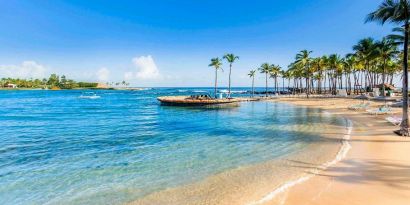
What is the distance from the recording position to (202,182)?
11.2m

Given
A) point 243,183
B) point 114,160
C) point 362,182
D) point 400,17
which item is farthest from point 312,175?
point 400,17

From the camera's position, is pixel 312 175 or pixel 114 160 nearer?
pixel 312 175

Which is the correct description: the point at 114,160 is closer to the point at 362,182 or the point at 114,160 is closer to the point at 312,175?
the point at 312,175

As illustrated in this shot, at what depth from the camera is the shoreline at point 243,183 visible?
30.8 feet

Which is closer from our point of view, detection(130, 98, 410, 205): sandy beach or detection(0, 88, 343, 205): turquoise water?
detection(130, 98, 410, 205): sandy beach

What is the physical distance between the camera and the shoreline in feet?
30.8

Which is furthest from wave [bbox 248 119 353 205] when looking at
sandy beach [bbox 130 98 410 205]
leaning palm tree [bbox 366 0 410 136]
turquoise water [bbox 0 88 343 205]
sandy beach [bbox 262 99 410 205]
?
leaning palm tree [bbox 366 0 410 136]

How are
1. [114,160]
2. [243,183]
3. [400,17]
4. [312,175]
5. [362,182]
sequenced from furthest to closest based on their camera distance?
1. [400,17]
2. [114,160]
3. [312,175]
4. [243,183]
5. [362,182]

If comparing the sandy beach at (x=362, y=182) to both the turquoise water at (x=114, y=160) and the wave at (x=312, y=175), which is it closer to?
the wave at (x=312, y=175)

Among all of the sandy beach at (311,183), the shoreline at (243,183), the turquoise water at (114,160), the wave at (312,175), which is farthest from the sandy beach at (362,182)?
the turquoise water at (114,160)

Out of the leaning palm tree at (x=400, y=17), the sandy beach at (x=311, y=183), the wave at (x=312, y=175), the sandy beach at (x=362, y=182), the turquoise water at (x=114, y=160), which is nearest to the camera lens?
the sandy beach at (x=362, y=182)

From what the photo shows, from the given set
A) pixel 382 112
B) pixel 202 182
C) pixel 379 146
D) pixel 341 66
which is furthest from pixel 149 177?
pixel 341 66

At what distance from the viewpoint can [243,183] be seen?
10969 millimetres

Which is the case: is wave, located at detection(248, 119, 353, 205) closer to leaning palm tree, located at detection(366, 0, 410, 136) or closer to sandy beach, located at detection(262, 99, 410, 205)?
sandy beach, located at detection(262, 99, 410, 205)
